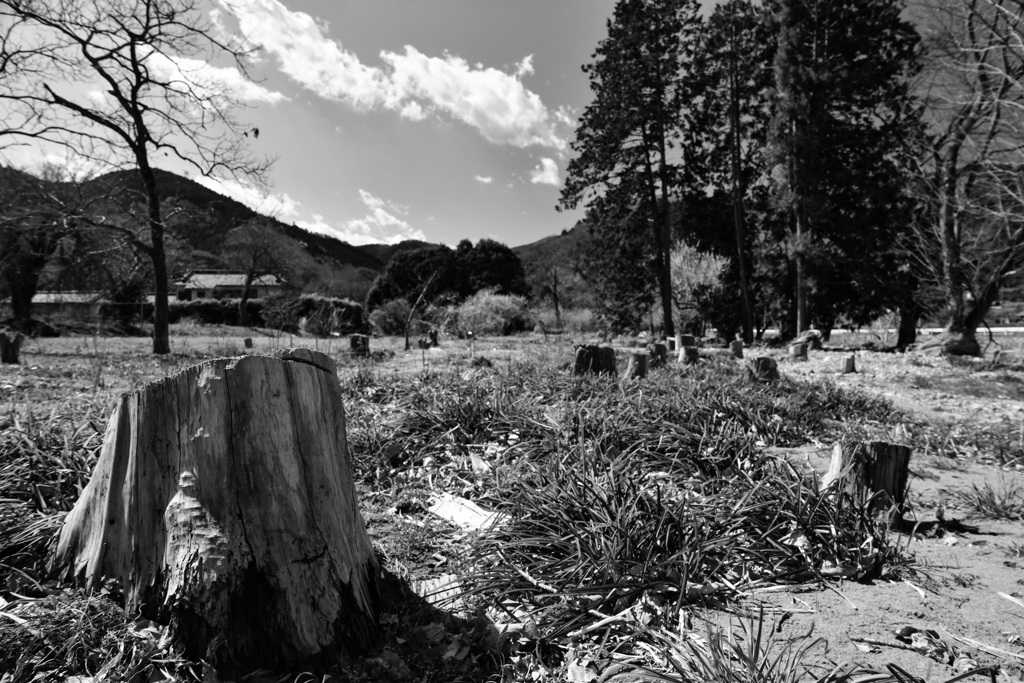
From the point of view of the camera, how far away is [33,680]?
146 centimetres

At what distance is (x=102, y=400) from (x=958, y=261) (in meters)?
18.2

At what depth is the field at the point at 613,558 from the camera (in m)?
1.64

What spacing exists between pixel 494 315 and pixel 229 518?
2516 centimetres

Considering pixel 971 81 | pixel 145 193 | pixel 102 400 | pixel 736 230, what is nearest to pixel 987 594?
pixel 102 400

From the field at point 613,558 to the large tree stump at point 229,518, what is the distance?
94 mm

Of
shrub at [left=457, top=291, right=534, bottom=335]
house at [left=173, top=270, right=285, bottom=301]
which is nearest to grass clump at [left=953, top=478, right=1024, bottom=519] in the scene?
shrub at [left=457, top=291, right=534, bottom=335]

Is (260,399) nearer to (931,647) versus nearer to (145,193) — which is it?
(931,647)

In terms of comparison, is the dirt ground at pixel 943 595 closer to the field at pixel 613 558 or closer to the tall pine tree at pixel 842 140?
the field at pixel 613 558

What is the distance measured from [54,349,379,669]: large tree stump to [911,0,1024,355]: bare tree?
15177 mm

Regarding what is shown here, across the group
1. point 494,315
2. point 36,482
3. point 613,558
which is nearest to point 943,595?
point 613,558

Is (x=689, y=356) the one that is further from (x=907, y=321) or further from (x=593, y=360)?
(x=907, y=321)

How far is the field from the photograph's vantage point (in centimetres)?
164

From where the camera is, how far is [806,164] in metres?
18.5

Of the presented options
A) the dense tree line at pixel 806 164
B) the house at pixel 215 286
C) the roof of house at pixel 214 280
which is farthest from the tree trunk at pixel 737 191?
the roof of house at pixel 214 280
